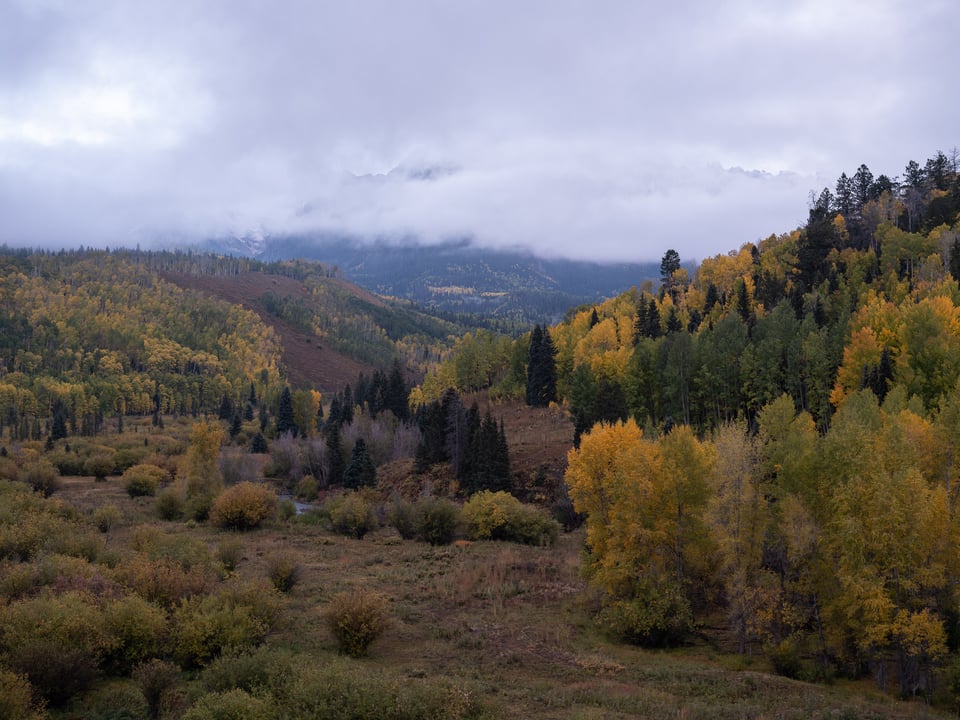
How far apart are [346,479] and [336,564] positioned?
42.2 metres

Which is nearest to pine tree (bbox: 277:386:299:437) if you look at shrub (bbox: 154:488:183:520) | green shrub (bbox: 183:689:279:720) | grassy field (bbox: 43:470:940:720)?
shrub (bbox: 154:488:183:520)

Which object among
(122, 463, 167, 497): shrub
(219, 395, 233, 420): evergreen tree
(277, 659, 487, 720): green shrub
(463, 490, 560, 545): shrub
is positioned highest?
(277, 659, 487, 720): green shrub

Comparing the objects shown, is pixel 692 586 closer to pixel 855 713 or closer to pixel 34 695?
pixel 855 713

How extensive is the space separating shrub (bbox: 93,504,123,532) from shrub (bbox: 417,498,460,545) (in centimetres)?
2442

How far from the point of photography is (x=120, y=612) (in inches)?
916

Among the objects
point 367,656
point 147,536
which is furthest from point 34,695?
point 147,536

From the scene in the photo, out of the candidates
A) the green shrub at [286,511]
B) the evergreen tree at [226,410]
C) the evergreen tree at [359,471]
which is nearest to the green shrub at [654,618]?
the green shrub at [286,511]

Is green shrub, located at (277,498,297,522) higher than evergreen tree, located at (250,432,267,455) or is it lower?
higher

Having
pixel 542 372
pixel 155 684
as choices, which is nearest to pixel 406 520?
pixel 155 684

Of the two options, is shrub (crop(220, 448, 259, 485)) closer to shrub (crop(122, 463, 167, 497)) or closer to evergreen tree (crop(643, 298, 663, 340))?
shrub (crop(122, 463, 167, 497))

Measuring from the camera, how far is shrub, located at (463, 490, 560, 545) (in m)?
54.0

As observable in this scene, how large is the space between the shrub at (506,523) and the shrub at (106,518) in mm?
28339

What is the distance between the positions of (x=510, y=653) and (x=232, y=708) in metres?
13.3

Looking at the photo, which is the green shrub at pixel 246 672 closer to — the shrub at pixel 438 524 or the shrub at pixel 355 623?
the shrub at pixel 355 623
